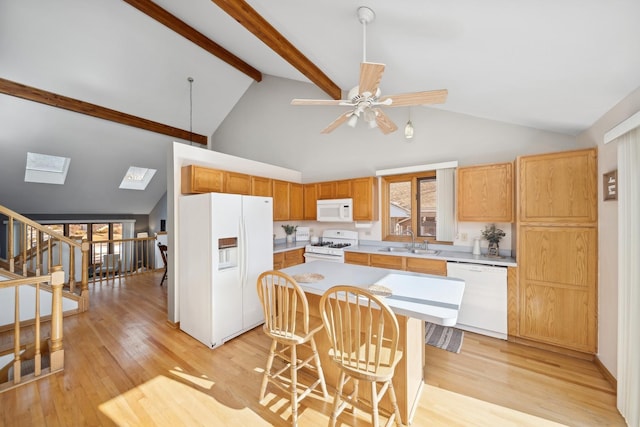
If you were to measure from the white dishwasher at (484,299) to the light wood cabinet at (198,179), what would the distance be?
3346 millimetres

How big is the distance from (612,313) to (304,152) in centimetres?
460

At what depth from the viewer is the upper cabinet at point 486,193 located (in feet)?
9.43

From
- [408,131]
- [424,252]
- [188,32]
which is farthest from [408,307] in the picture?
[188,32]

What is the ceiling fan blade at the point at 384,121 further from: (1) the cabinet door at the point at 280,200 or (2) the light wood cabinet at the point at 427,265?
(1) the cabinet door at the point at 280,200

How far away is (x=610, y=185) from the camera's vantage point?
204 centimetres

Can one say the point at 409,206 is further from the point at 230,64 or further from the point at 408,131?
the point at 230,64

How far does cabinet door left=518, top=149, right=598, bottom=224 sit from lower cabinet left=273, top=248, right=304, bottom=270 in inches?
126

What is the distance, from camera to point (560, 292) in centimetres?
244

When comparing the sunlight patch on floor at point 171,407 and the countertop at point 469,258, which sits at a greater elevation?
the countertop at point 469,258

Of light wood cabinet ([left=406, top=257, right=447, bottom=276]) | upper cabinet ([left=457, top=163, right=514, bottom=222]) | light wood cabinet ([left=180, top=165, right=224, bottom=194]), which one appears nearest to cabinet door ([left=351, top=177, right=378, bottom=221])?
light wood cabinet ([left=406, top=257, right=447, bottom=276])

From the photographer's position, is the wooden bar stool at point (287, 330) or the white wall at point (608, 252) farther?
the white wall at point (608, 252)

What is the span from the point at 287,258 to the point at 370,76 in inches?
126

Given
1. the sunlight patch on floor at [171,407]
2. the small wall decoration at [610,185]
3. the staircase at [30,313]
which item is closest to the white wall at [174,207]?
the staircase at [30,313]

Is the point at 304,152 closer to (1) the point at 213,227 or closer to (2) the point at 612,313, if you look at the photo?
(1) the point at 213,227
